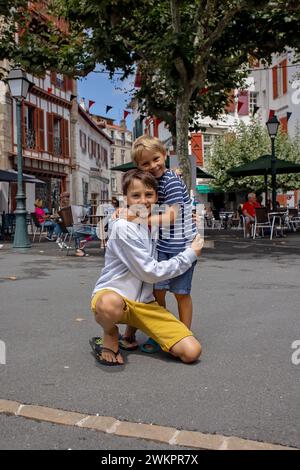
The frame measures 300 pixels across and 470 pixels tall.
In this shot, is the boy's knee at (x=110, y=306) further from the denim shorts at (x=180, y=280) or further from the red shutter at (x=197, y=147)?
the red shutter at (x=197, y=147)

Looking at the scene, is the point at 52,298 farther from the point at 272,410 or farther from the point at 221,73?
the point at 221,73

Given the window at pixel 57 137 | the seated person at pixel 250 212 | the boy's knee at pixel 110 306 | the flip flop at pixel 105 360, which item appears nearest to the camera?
the boy's knee at pixel 110 306

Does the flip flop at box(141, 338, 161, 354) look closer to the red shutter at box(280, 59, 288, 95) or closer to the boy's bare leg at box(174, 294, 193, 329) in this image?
the boy's bare leg at box(174, 294, 193, 329)

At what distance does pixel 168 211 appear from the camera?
3.84 metres

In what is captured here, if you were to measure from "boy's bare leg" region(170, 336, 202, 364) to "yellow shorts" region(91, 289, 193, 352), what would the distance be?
3 cm

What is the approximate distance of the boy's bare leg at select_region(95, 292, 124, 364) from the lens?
3611 millimetres

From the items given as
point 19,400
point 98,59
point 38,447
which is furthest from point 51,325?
point 98,59

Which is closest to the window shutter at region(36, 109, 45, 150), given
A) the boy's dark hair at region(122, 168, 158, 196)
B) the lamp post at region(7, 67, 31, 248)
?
the lamp post at region(7, 67, 31, 248)

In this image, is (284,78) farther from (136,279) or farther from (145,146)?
(136,279)

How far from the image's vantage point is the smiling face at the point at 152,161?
12.4 ft

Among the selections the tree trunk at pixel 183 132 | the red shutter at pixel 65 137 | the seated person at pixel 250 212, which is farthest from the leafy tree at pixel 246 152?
the tree trunk at pixel 183 132

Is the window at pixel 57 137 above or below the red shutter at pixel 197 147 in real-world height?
above

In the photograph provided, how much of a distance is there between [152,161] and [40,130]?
85.3 feet

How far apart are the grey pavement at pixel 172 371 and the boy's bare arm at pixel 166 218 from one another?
0.93 meters
